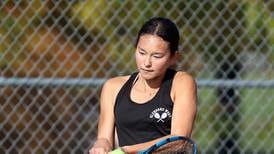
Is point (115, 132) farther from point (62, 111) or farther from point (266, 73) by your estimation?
point (266, 73)

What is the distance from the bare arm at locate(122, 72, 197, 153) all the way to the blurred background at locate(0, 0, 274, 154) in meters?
2.11

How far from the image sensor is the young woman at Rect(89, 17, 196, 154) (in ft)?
13.3

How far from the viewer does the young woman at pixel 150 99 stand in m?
4.06

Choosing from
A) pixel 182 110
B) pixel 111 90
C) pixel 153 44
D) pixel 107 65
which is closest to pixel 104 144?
pixel 111 90

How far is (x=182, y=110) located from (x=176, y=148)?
302mm

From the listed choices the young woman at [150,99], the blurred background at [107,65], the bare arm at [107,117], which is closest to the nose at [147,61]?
the young woman at [150,99]

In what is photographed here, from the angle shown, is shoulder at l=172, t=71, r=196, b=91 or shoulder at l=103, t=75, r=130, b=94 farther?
shoulder at l=103, t=75, r=130, b=94

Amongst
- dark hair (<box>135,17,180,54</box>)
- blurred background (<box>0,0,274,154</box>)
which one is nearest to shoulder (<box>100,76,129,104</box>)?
dark hair (<box>135,17,180,54</box>)

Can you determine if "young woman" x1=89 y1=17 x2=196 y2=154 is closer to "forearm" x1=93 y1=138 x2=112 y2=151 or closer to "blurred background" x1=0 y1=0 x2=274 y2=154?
"forearm" x1=93 y1=138 x2=112 y2=151

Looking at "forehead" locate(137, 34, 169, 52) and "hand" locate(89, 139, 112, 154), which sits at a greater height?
"forehead" locate(137, 34, 169, 52)

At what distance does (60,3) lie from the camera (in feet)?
20.5

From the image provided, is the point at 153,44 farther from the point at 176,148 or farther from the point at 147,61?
the point at 176,148

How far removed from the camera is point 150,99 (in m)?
4.20

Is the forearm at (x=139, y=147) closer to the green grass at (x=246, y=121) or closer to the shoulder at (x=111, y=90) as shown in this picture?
the shoulder at (x=111, y=90)
